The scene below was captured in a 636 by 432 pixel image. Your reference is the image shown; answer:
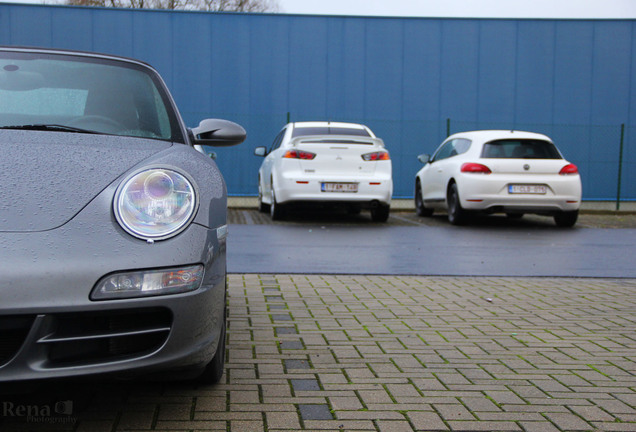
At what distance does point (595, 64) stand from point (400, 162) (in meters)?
6.23

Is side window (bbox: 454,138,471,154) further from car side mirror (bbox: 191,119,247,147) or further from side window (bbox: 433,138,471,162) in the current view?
car side mirror (bbox: 191,119,247,147)

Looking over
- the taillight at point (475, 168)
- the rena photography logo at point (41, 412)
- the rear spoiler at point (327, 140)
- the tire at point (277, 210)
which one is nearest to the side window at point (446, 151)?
the taillight at point (475, 168)

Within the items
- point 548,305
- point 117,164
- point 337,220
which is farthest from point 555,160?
point 117,164

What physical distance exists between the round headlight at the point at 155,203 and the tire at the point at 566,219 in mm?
9804

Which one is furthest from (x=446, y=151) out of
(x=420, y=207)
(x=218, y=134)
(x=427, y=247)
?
(x=218, y=134)

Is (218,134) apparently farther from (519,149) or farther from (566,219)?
(566,219)

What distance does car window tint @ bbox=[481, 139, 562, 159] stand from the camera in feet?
36.6

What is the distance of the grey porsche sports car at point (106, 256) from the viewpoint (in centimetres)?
238

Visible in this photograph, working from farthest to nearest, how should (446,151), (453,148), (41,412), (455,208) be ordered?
1. (446,151)
2. (453,148)
3. (455,208)
4. (41,412)

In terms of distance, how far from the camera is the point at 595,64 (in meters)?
19.9

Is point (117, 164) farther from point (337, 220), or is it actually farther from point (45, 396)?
point (337, 220)

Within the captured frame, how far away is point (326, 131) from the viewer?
39.0ft

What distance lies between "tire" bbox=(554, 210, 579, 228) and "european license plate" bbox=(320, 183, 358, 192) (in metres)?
3.39

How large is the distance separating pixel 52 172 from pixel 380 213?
31.0ft
